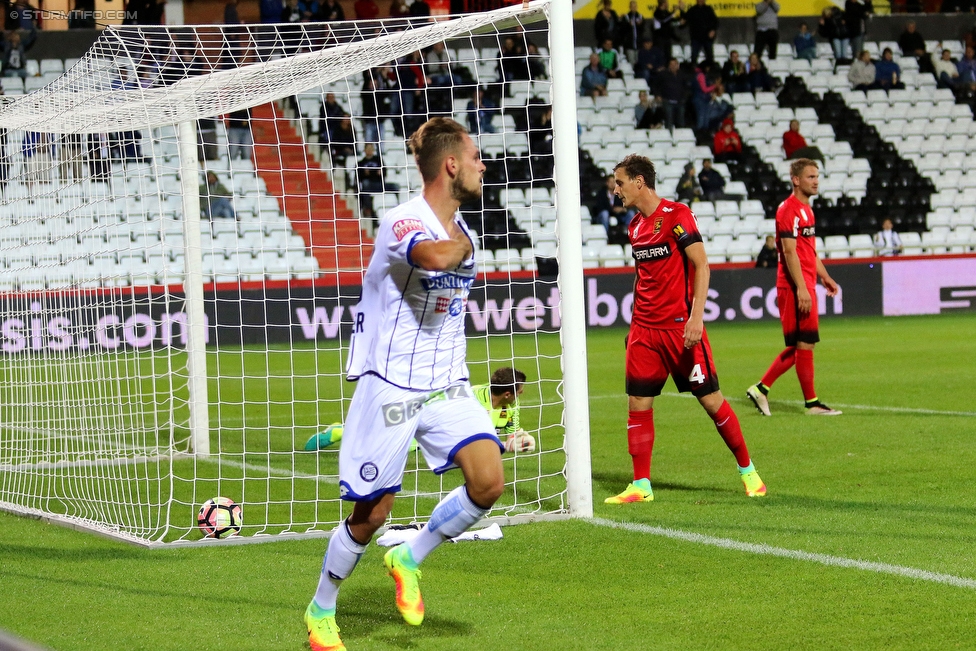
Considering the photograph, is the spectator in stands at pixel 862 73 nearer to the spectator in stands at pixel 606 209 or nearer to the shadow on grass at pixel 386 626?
the spectator in stands at pixel 606 209

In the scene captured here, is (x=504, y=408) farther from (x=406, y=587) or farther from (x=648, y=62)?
(x=648, y=62)

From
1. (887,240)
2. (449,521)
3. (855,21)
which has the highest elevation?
(855,21)

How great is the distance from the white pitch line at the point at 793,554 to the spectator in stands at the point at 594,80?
19920 millimetres

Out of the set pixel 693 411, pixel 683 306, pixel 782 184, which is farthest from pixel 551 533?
pixel 782 184

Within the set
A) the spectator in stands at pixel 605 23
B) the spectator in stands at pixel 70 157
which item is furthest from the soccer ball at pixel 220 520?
the spectator in stands at pixel 605 23

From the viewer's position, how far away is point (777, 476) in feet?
25.9

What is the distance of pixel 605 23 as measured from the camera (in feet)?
85.3

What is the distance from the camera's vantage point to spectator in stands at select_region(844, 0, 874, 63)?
91.0ft

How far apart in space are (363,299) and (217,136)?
1670cm

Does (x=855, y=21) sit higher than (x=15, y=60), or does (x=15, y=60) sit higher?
(x=855, y=21)

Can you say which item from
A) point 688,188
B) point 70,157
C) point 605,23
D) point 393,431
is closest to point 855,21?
point 605,23

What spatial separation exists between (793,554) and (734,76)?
22.5 meters

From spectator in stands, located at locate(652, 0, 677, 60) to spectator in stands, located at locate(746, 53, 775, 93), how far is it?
1824 mm

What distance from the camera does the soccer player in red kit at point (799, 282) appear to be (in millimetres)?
10305
